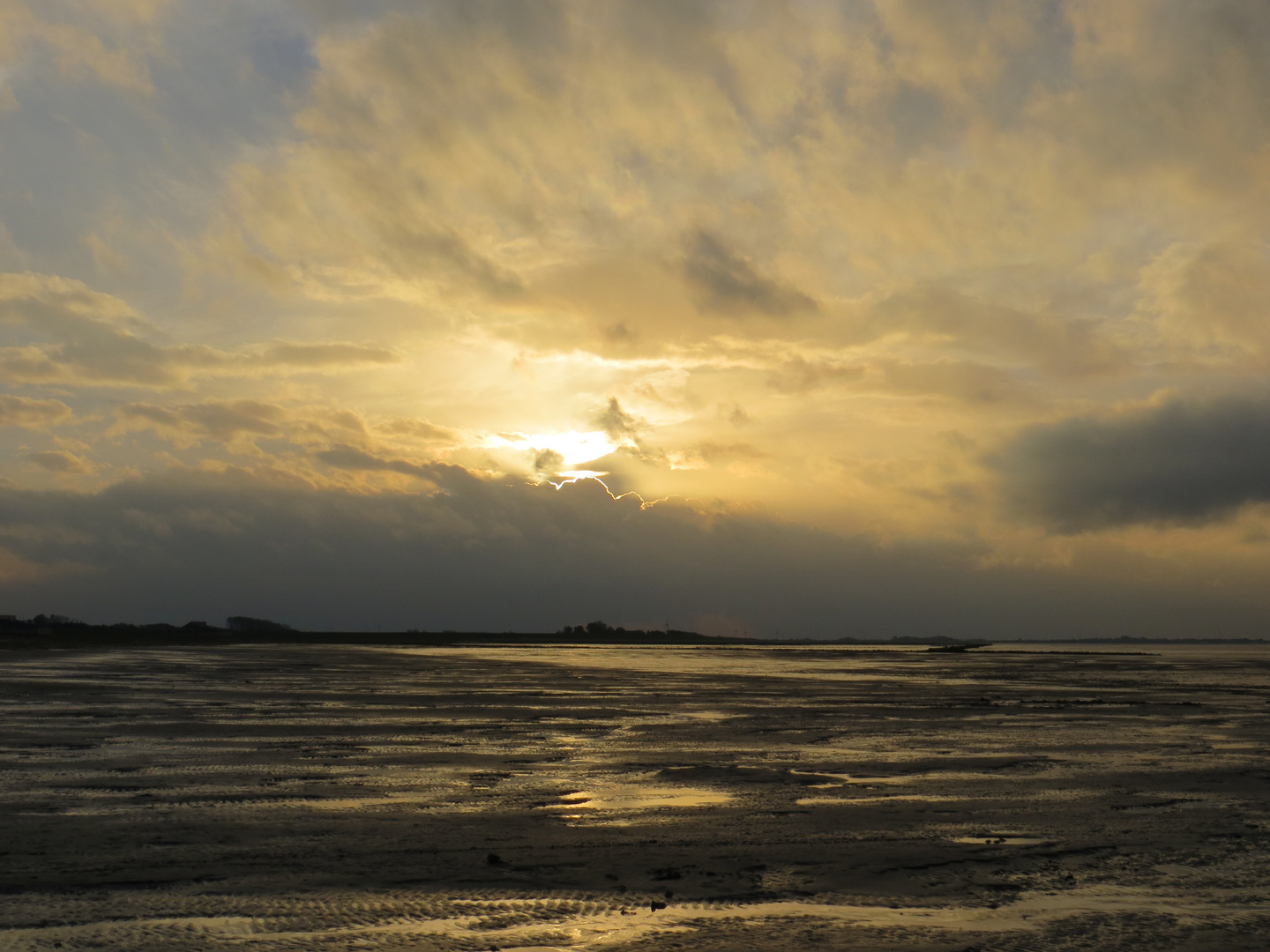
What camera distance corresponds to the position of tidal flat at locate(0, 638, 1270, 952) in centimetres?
782

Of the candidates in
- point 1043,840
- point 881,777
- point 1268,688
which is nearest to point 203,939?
point 1043,840

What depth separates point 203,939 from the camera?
23.9 feet

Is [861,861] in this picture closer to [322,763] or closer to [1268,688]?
[322,763]

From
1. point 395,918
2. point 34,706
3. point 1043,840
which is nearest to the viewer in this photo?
point 395,918

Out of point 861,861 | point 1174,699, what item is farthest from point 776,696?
point 861,861

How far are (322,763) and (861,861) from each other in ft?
34.6

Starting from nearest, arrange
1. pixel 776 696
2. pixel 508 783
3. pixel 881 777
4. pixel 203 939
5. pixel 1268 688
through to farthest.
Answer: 1. pixel 203 939
2. pixel 508 783
3. pixel 881 777
4. pixel 776 696
5. pixel 1268 688

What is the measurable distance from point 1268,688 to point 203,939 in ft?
170

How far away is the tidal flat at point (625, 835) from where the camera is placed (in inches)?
308

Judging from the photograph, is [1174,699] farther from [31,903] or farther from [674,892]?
[31,903]

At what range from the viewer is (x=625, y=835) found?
1139cm

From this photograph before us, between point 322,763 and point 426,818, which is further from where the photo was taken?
point 322,763

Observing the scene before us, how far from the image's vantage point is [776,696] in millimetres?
37438

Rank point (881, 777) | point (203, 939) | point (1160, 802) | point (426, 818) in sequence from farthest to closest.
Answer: point (881, 777) < point (1160, 802) < point (426, 818) < point (203, 939)
